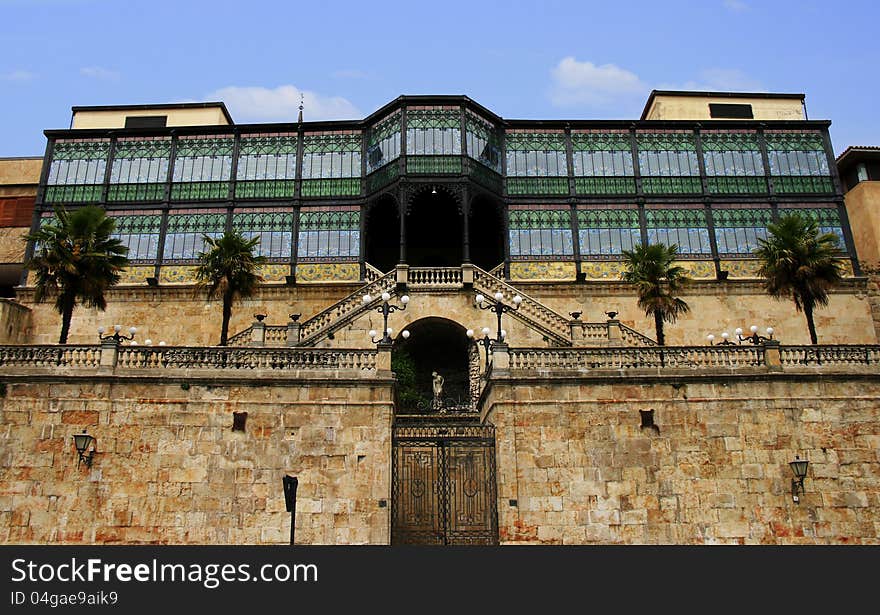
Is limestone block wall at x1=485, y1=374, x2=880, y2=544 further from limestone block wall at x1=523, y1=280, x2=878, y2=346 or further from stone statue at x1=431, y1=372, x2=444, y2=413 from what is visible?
limestone block wall at x1=523, y1=280, x2=878, y2=346

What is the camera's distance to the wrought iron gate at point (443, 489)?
20.8 metres

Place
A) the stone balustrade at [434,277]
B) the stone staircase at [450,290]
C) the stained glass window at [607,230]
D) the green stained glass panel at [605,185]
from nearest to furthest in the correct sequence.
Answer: the stone staircase at [450,290], the stone balustrade at [434,277], the stained glass window at [607,230], the green stained glass panel at [605,185]

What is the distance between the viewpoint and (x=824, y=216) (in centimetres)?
3959

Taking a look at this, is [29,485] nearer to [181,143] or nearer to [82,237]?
[82,237]

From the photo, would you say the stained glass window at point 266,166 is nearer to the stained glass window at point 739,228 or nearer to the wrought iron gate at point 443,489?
the stained glass window at point 739,228

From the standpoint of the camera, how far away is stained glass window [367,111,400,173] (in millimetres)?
39000

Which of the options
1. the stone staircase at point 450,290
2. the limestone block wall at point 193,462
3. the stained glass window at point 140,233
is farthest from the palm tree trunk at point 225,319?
the stained glass window at point 140,233

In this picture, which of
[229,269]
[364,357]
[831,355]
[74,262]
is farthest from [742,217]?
[74,262]

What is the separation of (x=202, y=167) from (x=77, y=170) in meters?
6.37

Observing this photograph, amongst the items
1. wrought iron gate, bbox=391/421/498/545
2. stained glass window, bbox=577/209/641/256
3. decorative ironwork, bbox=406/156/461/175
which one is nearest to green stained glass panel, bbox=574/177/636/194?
stained glass window, bbox=577/209/641/256

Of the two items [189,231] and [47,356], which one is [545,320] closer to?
[47,356]

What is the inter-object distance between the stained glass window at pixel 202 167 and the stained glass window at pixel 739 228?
24623 mm

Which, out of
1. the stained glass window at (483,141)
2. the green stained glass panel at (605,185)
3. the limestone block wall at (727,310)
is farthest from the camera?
the green stained glass panel at (605,185)
